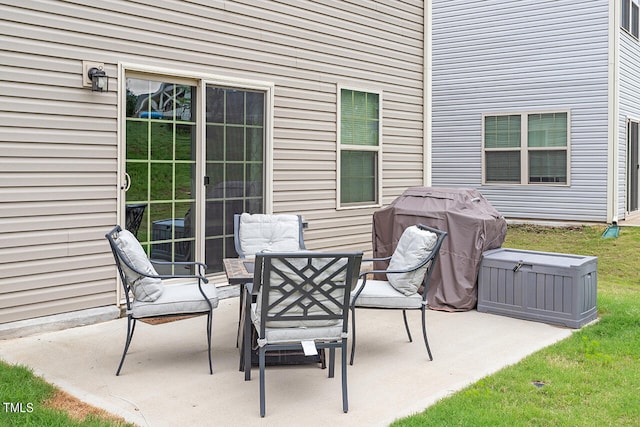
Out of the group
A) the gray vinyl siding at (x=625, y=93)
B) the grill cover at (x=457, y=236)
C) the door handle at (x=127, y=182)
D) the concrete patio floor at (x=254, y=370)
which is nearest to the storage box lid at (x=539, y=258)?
the grill cover at (x=457, y=236)

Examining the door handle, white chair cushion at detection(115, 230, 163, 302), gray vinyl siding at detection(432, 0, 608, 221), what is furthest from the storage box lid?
gray vinyl siding at detection(432, 0, 608, 221)

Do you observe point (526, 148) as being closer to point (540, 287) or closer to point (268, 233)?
point (540, 287)

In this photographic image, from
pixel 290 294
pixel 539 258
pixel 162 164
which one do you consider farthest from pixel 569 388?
pixel 162 164

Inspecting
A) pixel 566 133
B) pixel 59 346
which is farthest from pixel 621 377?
pixel 566 133

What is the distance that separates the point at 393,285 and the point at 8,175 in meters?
2.99

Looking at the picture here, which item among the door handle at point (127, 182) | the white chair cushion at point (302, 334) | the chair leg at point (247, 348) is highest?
the door handle at point (127, 182)

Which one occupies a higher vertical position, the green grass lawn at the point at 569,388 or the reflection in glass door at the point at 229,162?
the reflection in glass door at the point at 229,162

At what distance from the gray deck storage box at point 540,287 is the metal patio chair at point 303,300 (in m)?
2.47

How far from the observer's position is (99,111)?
521 cm

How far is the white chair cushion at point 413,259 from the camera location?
4.36 m

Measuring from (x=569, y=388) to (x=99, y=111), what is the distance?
13.4 feet

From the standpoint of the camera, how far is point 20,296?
481 centimetres

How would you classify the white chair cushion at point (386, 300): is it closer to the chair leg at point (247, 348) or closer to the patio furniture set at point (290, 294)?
the patio furniture set at point (290, 294)

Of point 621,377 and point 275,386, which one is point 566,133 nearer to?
point 621,377
